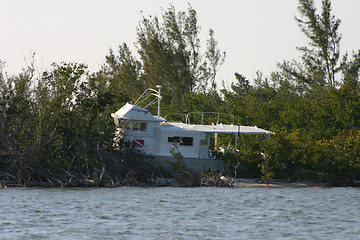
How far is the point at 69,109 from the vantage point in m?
31.8

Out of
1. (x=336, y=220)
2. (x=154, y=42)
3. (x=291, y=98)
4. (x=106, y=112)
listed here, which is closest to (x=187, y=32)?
(x=154, y=42)

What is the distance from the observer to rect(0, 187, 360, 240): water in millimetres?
19578

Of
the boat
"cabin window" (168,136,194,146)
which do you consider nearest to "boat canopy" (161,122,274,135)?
the boat

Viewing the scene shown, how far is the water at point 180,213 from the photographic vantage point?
19.6 metres

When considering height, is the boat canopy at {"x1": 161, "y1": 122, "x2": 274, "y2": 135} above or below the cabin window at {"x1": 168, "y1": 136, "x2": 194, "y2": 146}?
above

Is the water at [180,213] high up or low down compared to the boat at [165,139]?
down

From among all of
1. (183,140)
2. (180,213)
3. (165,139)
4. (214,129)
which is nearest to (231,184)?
(183,140)

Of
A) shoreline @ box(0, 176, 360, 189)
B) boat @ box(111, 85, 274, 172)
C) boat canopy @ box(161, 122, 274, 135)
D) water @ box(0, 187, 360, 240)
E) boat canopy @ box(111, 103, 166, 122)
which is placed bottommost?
water @ box(0, 187, 360, 240)

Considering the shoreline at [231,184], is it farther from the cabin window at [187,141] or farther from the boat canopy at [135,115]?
the boat canopy at [135,115]

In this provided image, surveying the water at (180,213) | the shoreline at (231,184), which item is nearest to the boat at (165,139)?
the shoreline at (231,184)

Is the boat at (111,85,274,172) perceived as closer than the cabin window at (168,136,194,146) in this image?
Yes

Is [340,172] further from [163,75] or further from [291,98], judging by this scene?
[163,75]

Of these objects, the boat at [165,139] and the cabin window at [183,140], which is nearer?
the boat at [165,139]

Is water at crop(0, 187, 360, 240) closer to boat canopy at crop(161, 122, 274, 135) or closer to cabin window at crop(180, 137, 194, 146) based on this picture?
cabin window at crop(180, 137, 194, 146)
